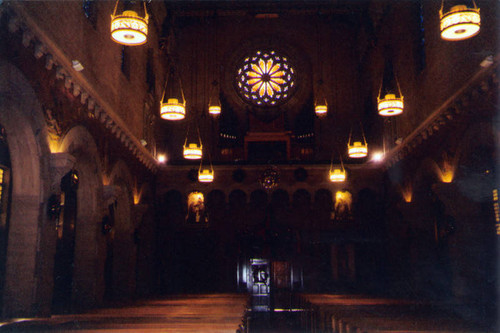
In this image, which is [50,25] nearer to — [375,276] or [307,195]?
[307,195]

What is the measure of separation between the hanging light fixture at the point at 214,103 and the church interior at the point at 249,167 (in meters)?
0.13

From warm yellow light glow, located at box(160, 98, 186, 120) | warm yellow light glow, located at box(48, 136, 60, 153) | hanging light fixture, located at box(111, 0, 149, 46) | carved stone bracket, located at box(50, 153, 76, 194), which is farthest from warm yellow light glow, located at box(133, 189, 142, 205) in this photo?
hanging light fixture, located at box(111, 0, 149, 46)

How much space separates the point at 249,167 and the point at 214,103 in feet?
9.94

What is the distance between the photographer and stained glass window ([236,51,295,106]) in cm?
2252

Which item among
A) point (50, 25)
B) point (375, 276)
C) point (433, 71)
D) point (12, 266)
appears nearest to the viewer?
point (12, 266)

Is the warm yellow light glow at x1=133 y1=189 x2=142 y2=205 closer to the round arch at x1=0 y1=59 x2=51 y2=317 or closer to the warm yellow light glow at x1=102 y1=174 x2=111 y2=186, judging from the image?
the warm yellow light glow at x1=102 y1=174 x2=111 y2=186

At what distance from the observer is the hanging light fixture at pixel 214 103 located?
57.9 ft

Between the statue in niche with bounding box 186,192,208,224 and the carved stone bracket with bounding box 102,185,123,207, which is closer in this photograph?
the carved stone bracket with bounding box 102,185,123,207

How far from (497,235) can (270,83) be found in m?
13.5

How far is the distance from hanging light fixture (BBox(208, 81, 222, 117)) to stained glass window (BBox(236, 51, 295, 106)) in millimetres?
1351

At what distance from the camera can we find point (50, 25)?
8695mm

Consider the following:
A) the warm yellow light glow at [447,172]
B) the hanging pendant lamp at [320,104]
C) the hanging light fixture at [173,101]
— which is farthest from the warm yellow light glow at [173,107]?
the hanging pendant lamp at [320,104]

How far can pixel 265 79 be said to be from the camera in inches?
888

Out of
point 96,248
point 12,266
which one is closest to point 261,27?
point 96,248
